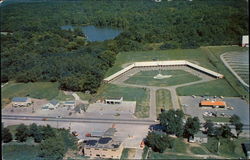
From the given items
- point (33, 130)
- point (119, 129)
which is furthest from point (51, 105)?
point (119, 129)

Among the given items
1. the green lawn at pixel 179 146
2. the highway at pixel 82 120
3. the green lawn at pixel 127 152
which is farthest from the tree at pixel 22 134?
the green lawn at pixel 179 146

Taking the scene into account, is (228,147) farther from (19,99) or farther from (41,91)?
(41,91)

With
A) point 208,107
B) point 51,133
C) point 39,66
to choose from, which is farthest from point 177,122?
point 39,66

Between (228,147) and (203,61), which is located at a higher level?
(203,61)

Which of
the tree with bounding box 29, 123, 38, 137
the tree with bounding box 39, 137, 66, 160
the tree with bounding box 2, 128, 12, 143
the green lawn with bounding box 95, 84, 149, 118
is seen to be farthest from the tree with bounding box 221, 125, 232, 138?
the tree with bounding box 2, 128, 12, 143

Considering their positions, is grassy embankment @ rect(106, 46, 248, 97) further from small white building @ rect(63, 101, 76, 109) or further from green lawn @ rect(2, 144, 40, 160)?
green lawn @ rect(2, 144, 40, 160)

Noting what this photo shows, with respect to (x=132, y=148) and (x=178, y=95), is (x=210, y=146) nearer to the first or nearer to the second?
(x=132, y=148)
